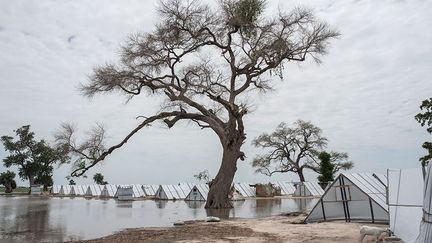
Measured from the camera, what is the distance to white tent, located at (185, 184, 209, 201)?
114 feet

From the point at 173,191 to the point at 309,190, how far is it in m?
15.9

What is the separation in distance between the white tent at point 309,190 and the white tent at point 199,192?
1610cm

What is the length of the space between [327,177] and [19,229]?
4157 cm

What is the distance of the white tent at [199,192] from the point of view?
1367 inches

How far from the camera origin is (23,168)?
62.3 meters

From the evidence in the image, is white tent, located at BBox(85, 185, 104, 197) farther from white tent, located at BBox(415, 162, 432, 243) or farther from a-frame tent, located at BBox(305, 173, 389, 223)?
white tent, located at BBox(415, 162, 432, 243)

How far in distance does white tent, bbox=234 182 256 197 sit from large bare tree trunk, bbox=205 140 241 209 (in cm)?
1980

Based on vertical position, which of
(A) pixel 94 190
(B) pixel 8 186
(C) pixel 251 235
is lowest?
(C) pixel 251 235

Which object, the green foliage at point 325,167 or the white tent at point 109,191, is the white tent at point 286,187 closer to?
the green foliage at point 325,167

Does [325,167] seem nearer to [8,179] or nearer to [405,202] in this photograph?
[405,202]

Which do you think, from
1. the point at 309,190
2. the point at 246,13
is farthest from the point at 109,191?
the point at 246,13

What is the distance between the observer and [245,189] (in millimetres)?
46375

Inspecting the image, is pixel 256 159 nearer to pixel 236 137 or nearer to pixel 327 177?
pixel 327 177

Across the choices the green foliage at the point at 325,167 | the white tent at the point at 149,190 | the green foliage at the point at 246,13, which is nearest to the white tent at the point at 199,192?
the white tent at the point at 149,190
